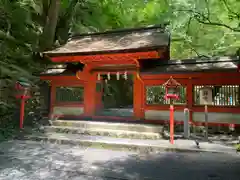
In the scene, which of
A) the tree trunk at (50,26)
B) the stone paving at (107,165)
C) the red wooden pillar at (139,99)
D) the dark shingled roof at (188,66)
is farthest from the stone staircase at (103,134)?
the tree trunk at (50,26)

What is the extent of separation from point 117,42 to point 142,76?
2198 millimetres

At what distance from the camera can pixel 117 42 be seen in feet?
34.1

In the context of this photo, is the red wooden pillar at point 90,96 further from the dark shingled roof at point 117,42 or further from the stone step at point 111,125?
the dark shingled roof at point 117,42

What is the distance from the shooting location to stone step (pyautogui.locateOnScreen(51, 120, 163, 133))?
337 inches

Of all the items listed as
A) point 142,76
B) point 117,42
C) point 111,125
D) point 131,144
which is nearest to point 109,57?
point 117,42

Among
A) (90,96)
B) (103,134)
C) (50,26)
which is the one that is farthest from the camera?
(50,26)

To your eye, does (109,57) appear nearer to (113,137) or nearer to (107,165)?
(113,137)

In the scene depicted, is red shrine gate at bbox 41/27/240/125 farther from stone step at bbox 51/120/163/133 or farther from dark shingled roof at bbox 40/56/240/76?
stone step at bbox 51/120/163/133

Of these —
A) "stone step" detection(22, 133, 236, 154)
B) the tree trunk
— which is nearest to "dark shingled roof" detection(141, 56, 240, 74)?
"stone step" detection(22, 133, 236, 154)

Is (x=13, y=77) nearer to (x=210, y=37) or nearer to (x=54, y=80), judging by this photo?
(x=54, y=80)

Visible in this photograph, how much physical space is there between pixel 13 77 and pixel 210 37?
1122 cm

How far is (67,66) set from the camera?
11.6 metres

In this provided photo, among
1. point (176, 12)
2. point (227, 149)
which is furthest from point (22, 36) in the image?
point (227, 149)

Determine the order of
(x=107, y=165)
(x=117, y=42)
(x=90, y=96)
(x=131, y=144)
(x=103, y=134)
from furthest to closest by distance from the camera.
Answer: (x=90, y=96), (x=117, y=42), (x=103, y=134), (x=131, y=144), (x=107, y=165)
